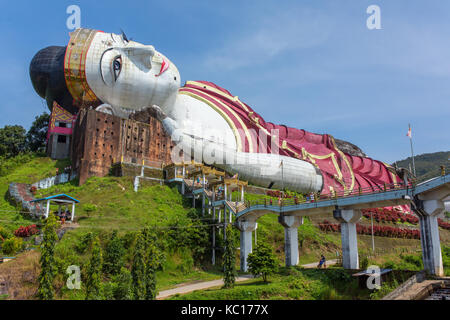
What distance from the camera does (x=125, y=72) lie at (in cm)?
3769

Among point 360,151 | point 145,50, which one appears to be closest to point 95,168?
point 145,50

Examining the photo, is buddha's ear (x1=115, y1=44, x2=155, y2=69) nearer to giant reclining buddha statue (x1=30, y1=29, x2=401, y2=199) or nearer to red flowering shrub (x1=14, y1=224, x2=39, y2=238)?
giant reclining buddha statue (x1=30, y1=29, x2=401, y2=199)

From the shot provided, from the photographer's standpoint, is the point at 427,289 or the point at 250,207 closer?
the point at 427,289

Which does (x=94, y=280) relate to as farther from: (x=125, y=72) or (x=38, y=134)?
(x=38, y=134)

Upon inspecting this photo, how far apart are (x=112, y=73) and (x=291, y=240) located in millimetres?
23894

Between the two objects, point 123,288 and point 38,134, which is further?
point 38,134

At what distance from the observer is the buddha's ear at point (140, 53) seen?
124 ft

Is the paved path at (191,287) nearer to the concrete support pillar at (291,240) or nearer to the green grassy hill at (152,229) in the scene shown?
the green grassy hill at (152,229)

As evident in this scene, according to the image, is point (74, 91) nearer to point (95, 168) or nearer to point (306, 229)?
point (95, 168)

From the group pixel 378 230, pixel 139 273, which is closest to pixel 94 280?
pixel 139 273

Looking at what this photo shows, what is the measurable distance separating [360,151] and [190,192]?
44.5m

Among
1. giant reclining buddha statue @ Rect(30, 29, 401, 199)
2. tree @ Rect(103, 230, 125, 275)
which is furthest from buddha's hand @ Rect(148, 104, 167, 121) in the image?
tree @ Rect(103, 230, 125, 275)
